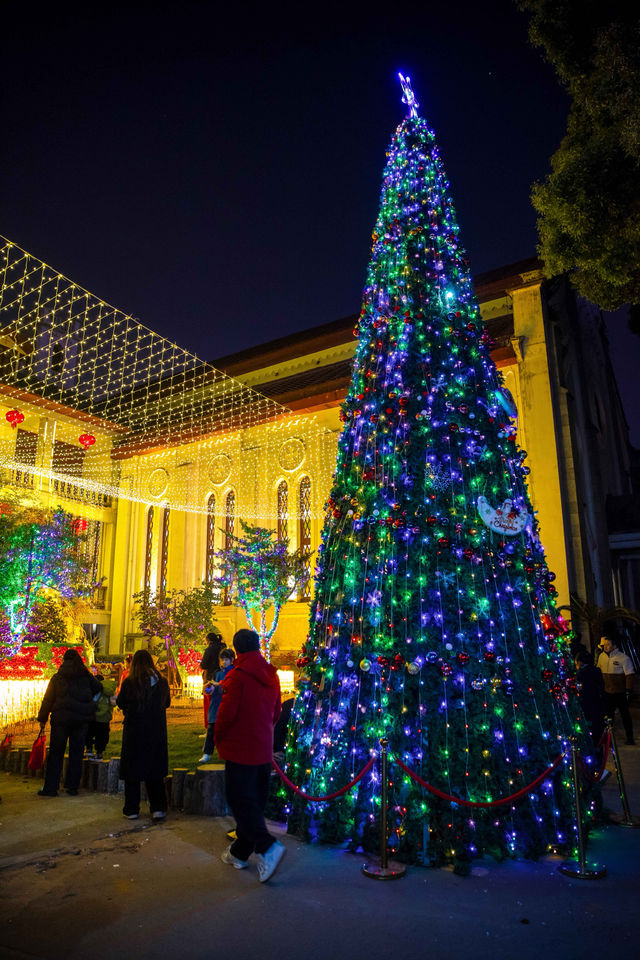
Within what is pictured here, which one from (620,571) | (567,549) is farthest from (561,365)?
(620,571)

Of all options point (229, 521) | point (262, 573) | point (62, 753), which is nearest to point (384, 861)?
point (62, 753)

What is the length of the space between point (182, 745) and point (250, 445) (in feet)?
52.6

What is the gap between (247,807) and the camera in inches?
171

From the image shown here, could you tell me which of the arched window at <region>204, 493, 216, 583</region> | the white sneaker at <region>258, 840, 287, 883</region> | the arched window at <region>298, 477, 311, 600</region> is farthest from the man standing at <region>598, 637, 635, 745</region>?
the arched window at <region>204, 493, 216, 583</region>

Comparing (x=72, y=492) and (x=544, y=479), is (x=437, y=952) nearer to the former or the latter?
(x=544, y=479)

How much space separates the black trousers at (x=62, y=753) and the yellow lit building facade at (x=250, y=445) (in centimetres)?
907

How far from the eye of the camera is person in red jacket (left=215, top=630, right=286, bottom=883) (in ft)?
14.2

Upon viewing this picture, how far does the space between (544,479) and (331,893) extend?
48.9ft

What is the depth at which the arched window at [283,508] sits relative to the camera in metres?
23.2

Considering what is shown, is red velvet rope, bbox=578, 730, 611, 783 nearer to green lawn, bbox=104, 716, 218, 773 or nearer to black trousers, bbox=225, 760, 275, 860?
black trousers, bbox=225, 760, 275, 860

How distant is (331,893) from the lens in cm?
394

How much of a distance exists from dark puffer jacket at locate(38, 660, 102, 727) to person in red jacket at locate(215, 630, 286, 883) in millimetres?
2996

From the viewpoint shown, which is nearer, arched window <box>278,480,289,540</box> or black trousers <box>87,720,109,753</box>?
black trousers <box>87,720,109,753</box>

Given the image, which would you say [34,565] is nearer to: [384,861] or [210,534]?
[210,534]
